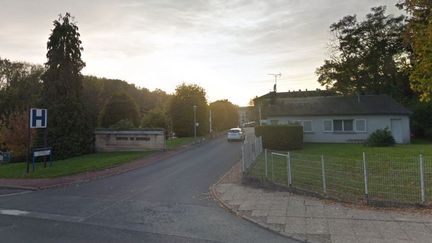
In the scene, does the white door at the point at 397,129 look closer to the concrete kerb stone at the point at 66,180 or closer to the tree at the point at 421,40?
the tree at the point at 421,40

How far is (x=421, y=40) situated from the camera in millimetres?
15531

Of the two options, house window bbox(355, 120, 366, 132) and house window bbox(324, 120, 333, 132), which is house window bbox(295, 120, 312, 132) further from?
house window bbox(355, 120, 366, 132)

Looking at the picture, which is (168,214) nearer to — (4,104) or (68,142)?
(68,142)

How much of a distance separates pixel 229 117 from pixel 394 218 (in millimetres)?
59076

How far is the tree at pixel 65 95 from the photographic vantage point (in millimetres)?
29375

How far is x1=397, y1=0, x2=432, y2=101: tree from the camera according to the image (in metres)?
15.4

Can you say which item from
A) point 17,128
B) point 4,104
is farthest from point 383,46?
point 4,104

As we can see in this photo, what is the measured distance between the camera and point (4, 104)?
49844 mm

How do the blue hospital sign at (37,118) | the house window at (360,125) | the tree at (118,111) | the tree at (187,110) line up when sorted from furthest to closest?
the tree at (187,110) → the tree at (118,111) → the house window at (360,125) → the blue hospital sign at (37,118)

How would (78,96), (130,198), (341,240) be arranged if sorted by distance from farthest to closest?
(78,96)
(130,198)
(341,240)

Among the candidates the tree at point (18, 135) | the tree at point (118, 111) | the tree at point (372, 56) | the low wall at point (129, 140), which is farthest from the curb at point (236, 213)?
the tree at point (372, 56)

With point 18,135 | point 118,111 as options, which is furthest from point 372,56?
point 18,135

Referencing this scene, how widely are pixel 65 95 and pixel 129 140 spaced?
20.4 feet

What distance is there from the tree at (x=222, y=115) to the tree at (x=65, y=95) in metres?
31.0
